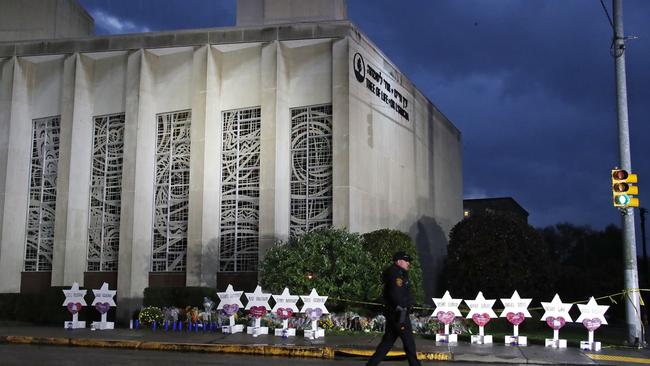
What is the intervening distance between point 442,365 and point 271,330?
20.2 ft

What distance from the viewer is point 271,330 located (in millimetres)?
17938

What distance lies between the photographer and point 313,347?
1441cm

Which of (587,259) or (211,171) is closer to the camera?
(211,171)

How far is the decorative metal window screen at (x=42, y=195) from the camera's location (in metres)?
26.9

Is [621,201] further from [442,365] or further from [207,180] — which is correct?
[207,180]

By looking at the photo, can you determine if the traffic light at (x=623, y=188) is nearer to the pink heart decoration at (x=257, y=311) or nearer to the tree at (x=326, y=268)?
the tree at (x=326, y=268)

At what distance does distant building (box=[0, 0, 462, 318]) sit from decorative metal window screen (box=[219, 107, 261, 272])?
5 centimetres

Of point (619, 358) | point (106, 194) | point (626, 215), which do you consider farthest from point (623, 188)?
point (106, 194)

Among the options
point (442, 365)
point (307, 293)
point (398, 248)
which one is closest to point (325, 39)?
point (398, 248)

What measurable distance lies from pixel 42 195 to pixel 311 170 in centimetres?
1126

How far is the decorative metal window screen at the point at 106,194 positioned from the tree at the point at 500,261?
12783mm

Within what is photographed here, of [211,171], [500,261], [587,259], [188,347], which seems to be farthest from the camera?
[587,259]

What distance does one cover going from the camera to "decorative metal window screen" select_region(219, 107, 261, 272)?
80.0ft

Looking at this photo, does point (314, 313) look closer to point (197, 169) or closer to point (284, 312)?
point (284, 312)
